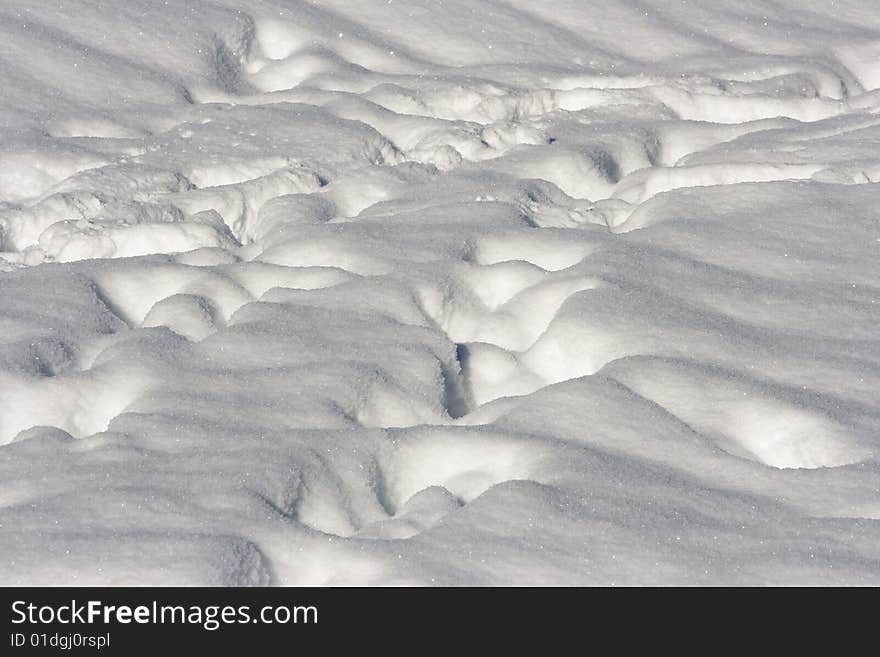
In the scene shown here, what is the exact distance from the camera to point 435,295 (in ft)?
9.58

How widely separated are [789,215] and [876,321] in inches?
24.6

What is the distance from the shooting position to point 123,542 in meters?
1.99

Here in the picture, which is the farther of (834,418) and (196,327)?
(196,327)

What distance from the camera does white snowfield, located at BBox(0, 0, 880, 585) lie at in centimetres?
207

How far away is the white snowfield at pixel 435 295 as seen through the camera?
2.07m

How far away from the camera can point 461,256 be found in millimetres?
3111

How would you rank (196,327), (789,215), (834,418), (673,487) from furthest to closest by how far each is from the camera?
(789,215), (196,327), (834,418), (673,487)

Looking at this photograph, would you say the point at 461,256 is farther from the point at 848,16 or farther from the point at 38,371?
the point at 848,16

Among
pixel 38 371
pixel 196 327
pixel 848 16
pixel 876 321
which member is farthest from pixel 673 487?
pixel 848 16

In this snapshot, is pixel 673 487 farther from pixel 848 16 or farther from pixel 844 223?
pixel 848 16

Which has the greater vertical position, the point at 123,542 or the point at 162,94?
the point at 162,94
